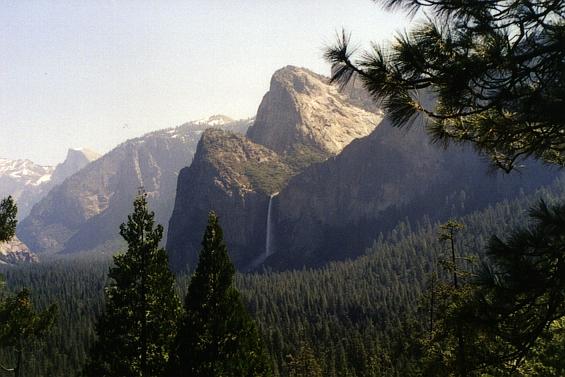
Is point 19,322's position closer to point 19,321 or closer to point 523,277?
point 19,321

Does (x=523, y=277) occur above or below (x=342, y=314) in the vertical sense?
above

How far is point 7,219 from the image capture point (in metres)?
22.2

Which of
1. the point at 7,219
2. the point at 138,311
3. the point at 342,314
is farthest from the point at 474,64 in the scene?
the point at 342,314

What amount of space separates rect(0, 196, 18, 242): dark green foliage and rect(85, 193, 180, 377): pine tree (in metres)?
5.79

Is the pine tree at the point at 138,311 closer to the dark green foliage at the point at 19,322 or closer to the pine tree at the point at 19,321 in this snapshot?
the pine tree at the point at 19,321

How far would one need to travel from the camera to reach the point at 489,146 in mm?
10156

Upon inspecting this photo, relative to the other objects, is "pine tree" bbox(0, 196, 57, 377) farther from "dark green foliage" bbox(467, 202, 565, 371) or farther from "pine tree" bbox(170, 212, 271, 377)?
"dark green foliage" bbox(467, 202, 565, 371)

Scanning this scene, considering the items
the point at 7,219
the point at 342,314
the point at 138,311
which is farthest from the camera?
the point at 342,314

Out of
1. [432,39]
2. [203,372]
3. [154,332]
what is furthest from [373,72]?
[154,332]

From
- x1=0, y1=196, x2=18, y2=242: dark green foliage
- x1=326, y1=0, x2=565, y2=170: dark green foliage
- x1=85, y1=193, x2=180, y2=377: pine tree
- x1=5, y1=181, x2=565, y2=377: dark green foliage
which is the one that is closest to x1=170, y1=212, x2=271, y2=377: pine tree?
x1=85, y1=193, x2=180, y2=377: pine tree

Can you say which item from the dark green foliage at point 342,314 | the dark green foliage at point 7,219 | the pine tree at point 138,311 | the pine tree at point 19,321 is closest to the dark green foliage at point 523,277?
the pine tree at point 138,311

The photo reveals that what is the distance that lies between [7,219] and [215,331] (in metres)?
11.9

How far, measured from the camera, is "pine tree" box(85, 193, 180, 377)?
763 inches

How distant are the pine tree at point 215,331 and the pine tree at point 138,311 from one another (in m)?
2.08
